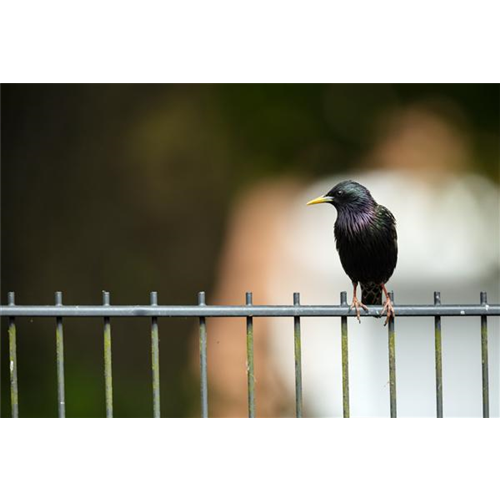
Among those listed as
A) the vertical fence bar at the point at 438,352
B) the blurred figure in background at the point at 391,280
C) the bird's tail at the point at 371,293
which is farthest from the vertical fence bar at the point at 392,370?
the blurred figure in background at the point at 391,280

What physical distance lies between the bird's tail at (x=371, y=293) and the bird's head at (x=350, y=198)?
320 millimetres

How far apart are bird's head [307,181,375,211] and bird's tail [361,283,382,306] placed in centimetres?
32

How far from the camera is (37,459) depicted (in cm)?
297

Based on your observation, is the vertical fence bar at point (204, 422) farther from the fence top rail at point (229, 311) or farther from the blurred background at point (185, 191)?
the blurred background at point (185, 191)

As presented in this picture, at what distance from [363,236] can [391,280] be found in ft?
6.81

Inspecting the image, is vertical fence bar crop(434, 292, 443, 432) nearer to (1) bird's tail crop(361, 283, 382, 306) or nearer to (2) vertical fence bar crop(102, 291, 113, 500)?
(1) bird's tail crop(361, 283, 382, 306)

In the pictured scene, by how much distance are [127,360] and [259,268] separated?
40.0 inches

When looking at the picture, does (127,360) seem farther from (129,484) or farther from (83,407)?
(129,484)

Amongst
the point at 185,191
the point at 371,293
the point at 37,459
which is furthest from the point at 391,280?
the point at 37,459

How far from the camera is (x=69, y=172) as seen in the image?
5.52 meters

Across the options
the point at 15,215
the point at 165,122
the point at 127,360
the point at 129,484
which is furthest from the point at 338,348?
the point at 129,484

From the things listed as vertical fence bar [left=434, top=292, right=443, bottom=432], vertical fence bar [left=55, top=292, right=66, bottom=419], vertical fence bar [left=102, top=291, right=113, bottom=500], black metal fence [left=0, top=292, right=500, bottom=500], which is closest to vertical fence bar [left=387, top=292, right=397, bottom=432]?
black metal fence [left=0, top=292, right=500, bottom=500]

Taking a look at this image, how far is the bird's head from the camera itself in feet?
11.2

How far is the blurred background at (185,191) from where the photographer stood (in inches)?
211
